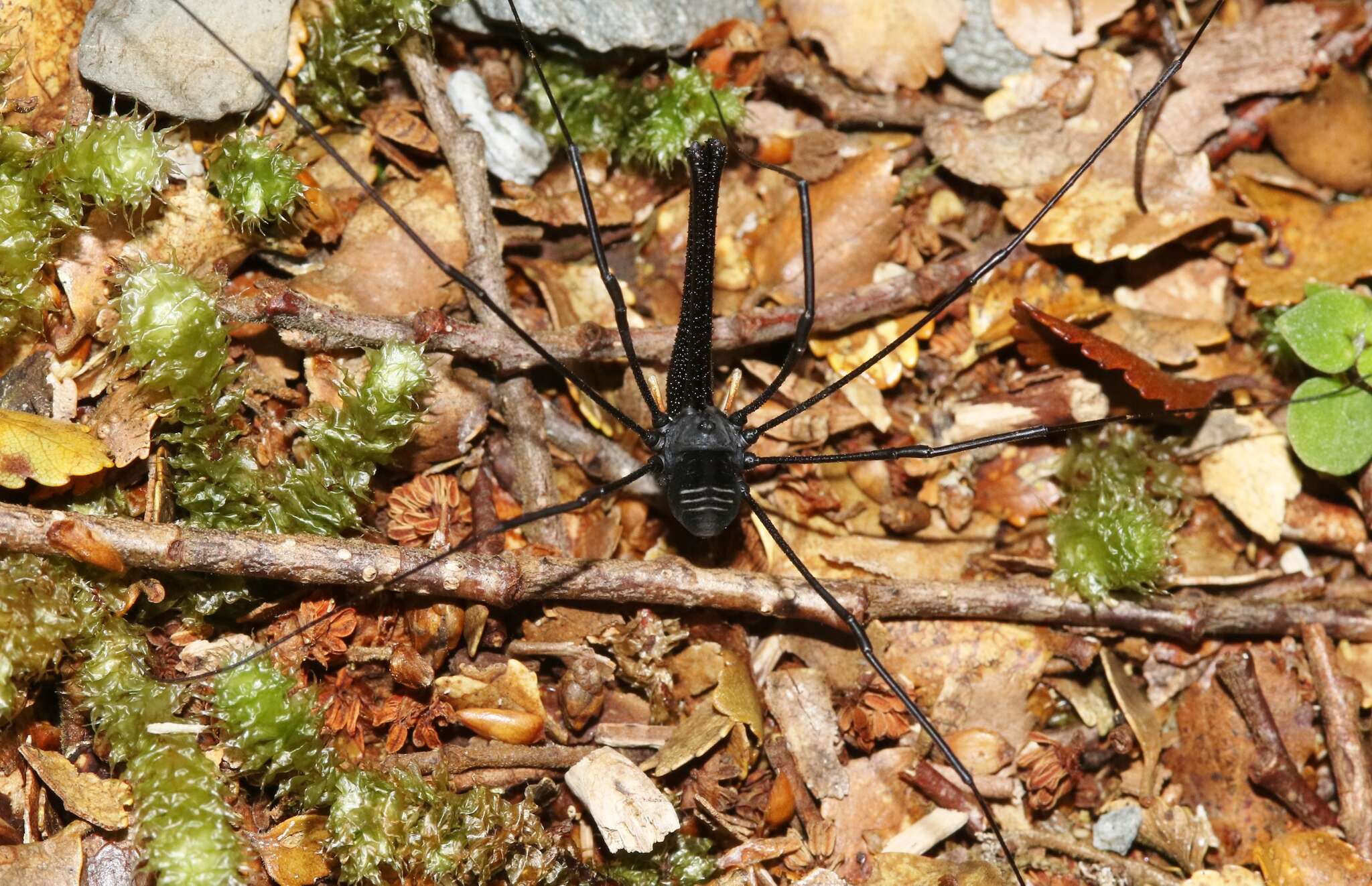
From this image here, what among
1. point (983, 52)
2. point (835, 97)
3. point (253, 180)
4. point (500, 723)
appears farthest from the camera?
point (983, 52)

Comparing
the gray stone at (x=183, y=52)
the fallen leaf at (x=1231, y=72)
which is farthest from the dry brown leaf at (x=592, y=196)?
the fallen leaf at (x=1231, y=72)

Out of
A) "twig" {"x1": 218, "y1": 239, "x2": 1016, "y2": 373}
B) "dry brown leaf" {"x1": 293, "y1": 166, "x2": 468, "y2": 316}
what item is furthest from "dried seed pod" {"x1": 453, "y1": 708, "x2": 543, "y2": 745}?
"dry brown leaf" {"x1": 293, "y1": 166, "x2": 468, "y2": 316}

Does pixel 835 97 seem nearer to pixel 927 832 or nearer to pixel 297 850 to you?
pixel 927 832

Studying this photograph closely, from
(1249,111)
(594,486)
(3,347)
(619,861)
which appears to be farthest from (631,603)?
(1249,111)

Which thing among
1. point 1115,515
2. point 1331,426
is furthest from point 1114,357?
point 1331,426

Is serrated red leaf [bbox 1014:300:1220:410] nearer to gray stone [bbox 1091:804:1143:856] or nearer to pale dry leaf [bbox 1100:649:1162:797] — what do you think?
pale dry leaf [bbox 1100:649:1162:797]

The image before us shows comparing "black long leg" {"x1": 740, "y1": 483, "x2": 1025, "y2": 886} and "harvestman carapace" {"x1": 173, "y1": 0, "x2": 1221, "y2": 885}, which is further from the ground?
"harvestman carapace" {"x1": 173, "y1": 0, "x2": 1221, "y2": 885}

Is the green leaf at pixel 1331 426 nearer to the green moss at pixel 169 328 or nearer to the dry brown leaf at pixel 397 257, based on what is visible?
the dry brown leaf at pixel 397 257
